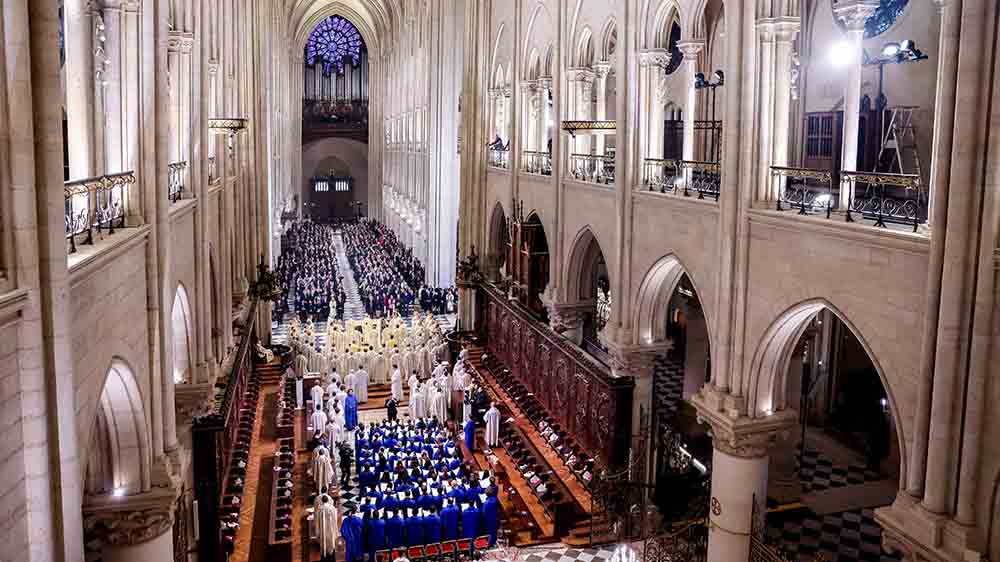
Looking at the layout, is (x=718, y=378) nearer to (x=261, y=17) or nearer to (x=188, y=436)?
(x=188, y=436)

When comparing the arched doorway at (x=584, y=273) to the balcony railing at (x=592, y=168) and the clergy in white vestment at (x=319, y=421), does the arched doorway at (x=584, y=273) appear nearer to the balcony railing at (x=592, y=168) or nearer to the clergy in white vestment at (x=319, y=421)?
the balcony railing at (x=592, y=168)

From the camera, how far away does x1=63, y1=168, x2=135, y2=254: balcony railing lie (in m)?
6.65

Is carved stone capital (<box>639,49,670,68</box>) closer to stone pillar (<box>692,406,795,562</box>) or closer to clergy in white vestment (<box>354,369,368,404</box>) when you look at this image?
stone pillar (<box>692,406,795,562</box>)

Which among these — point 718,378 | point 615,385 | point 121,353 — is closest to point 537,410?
point 615,385

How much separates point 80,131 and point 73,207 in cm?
131

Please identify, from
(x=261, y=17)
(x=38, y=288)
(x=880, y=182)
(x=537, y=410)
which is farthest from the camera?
(x=261, y=17)

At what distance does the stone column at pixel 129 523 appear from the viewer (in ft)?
26.1

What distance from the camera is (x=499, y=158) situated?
81.6 ft

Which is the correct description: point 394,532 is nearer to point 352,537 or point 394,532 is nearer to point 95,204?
point 352,537

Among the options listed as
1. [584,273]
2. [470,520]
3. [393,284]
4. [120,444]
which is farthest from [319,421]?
[393,284]

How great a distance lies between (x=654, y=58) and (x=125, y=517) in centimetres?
1119

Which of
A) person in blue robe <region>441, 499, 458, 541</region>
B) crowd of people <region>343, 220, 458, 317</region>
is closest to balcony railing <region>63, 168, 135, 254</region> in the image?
person in blue robe <region>441, 499, 458, 541</region>

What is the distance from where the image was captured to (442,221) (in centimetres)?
3234

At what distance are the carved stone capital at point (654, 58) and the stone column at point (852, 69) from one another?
4760 millimetres
